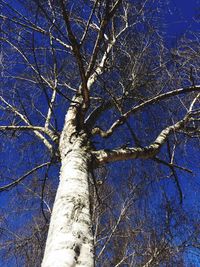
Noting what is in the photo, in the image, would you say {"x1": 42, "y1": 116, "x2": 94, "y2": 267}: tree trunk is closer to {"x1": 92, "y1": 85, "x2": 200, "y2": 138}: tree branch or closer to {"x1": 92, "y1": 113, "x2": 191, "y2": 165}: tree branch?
{"x1": 92, "y1": 113, "x2": 191, "y2": 165}: tree branch

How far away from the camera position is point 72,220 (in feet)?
5.73

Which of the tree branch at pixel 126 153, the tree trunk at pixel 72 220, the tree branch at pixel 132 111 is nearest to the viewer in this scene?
the tree trunk at pixel 72 220

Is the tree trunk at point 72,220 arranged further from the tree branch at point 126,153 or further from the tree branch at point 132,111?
the tree branch at point 132,111

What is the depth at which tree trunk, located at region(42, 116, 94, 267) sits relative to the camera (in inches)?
59.6

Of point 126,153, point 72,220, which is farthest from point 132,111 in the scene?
point 72,220

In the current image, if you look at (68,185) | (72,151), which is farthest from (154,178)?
(68,185)

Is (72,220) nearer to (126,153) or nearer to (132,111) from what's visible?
(126,153)

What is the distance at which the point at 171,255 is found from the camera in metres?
6.52

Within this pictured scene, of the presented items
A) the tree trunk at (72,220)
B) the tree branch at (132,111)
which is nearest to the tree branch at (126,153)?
the tree trunk at (72,220)

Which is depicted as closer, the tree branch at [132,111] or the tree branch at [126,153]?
the tree branch at [126,153]

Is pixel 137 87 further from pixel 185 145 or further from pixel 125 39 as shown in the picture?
pixel 125 39

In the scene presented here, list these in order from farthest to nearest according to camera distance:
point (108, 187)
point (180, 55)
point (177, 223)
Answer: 1. point (108, 187)
2. point (177, 223)
3. point (180, 55)

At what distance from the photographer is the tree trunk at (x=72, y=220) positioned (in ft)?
4.97

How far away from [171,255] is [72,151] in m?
4.96
